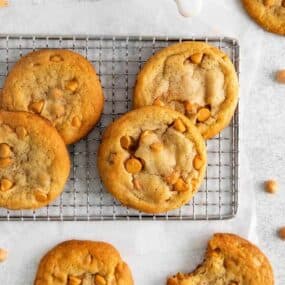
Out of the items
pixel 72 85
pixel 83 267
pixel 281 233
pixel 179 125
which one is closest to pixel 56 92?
pixel 72 85

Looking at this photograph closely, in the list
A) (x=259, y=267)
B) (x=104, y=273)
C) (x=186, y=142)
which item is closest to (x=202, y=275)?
(x=259, y=267)

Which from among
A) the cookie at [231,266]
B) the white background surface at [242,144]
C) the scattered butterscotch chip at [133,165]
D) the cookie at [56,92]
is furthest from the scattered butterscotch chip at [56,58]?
the cookie at [231,266]

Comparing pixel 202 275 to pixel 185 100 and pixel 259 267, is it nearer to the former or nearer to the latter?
pixel 259 267

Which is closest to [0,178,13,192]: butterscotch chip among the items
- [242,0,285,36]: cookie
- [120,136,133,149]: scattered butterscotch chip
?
[120,136,133,149]: scattered butterscotch chip

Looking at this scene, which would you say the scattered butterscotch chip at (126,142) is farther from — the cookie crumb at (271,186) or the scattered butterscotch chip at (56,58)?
the cookie crumb at (271,186)

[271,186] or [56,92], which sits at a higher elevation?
[56,92]

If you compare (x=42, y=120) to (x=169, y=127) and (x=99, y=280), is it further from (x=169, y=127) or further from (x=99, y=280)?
(x=99, y=280)
